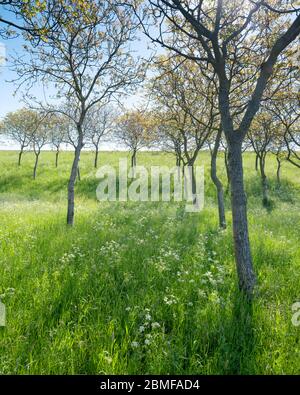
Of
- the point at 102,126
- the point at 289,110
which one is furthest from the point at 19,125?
the point at 289,110

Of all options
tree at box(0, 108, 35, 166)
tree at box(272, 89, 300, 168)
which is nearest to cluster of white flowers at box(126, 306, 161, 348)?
tree at box(272, 89, 300, 168)

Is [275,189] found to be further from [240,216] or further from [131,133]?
[240,216]

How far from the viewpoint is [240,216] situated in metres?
4.43

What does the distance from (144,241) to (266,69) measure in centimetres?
554

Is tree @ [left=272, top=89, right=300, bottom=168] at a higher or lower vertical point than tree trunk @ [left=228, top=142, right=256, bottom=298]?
higher

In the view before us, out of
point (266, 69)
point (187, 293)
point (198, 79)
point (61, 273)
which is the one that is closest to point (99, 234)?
point (61, 273)

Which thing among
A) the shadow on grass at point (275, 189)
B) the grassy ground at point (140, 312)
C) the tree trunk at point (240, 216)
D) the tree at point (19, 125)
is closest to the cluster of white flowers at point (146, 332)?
the grassy ground at point (140, 312)

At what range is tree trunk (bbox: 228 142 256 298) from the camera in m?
4.42

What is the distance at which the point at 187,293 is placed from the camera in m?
4.35

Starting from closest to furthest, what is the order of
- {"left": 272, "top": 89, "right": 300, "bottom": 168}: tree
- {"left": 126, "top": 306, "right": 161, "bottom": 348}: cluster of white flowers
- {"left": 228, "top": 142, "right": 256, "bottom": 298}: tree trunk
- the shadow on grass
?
1. {"left": 126, "top": 306, "right": 161, "bottom": 348}: cluster of white flowers
2. {"left": 228, "top": 142, "right": 256, "bottom": 298}: tree trunk
3. {"left": 272, "top": 89, "right": 300, "bottom": 168}: tree
4. the shadow on grass

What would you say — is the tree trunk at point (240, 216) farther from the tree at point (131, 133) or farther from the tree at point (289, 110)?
the tree at point (131, 133)

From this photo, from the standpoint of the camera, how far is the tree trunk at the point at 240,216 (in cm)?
442

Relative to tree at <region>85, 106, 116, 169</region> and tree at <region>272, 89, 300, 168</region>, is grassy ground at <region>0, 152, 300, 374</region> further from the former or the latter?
tree at <region>85, 106, 116, 169</region>
